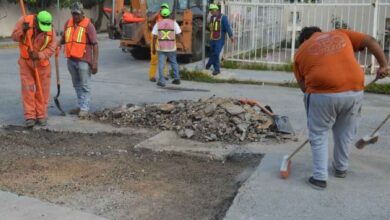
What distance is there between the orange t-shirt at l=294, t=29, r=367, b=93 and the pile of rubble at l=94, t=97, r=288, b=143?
2.17 metres

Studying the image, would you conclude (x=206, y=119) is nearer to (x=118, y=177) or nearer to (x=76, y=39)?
(x=118, y=177)

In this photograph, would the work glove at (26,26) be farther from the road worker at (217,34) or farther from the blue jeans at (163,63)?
the road worker at (217,34)

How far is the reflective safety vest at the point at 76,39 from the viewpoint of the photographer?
8555 mm

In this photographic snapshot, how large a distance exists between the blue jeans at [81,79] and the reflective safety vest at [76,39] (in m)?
0.18

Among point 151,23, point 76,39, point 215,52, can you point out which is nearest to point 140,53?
point 151,23

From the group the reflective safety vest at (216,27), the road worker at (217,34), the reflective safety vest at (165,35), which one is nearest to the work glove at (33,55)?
the reflective safety vest at (165,35)

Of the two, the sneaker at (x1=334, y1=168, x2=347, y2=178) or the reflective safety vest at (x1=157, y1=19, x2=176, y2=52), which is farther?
the reflective safety vest at (x1=157, y1=19, x2=176, y2=52)

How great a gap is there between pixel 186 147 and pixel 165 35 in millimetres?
6190

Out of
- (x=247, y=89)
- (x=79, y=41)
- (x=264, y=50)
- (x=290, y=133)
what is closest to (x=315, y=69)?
(x=290, y=133)

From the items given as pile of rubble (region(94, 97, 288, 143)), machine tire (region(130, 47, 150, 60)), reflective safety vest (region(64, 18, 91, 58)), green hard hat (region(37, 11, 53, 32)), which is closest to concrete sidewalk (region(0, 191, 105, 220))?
pile of rubble (region(94, 97, 288, 143))

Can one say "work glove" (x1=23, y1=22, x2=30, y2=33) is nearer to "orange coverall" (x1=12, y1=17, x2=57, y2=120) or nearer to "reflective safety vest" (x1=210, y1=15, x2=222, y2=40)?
"orange coverall" (x1=12, y1=17, x2=57, y2=120)

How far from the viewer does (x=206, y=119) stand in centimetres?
758

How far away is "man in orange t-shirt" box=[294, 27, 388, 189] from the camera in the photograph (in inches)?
203

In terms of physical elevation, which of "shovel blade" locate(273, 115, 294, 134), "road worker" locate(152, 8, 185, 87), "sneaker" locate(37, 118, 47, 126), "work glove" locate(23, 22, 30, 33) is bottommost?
"sneaker" locate(37, 118, 47, 126)
